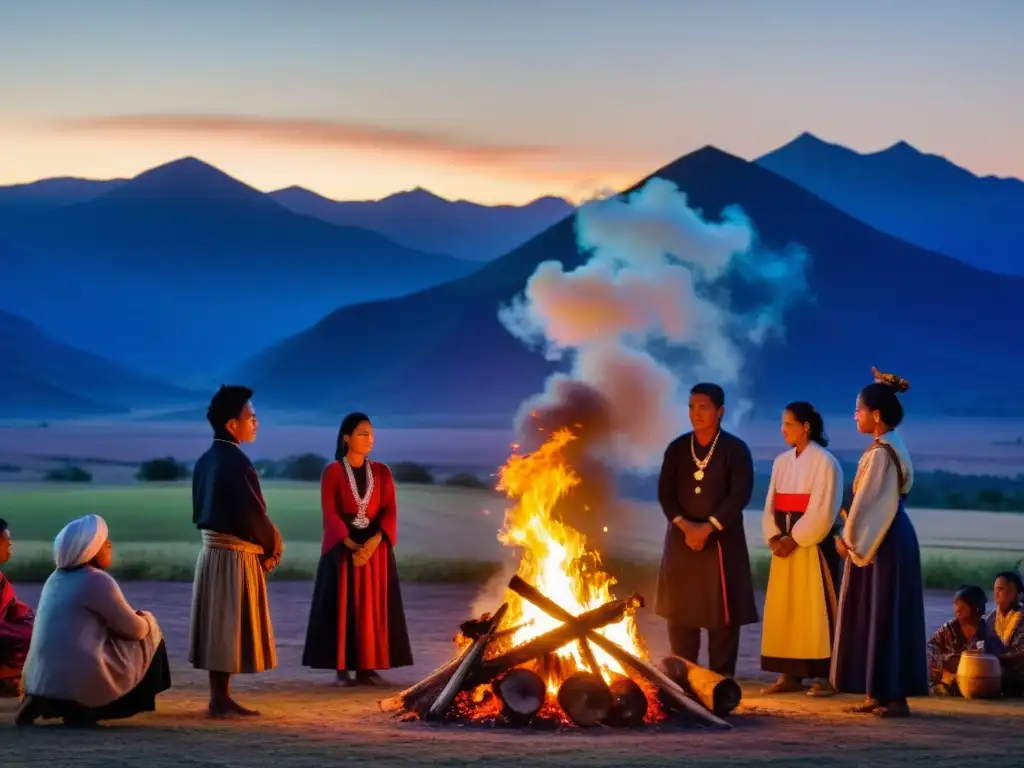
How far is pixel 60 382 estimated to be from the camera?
167 ft

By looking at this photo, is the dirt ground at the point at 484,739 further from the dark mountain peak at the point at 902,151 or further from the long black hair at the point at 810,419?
the dark mountain peak at the point at 902,151

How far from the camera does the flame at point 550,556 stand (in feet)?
33.4

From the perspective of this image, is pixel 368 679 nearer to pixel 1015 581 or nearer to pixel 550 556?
pixel 550 556

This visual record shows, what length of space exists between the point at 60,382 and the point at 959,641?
4338 centimetres

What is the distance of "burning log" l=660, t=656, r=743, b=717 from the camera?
925cm

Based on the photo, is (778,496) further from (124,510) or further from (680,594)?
(124,510)

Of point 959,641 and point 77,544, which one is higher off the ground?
point 77,544

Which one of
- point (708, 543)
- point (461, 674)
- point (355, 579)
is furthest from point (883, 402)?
point (355, 579)

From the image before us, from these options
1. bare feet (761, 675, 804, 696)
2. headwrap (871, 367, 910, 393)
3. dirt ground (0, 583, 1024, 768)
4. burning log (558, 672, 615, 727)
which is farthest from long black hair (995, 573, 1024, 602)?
burning log (558, 672, 615, 727)

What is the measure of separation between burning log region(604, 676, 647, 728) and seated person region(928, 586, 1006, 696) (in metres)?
2.97

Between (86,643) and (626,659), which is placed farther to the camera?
(626,659)

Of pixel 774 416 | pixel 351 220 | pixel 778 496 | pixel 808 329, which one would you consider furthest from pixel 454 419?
pixel 778 496

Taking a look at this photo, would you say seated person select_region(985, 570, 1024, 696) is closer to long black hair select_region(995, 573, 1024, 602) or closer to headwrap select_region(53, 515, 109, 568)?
long black hair select_region(995, 573, 1024, 602)

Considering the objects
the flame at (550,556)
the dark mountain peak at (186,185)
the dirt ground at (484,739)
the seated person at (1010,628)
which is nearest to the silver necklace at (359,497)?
the flame at (550,556)
